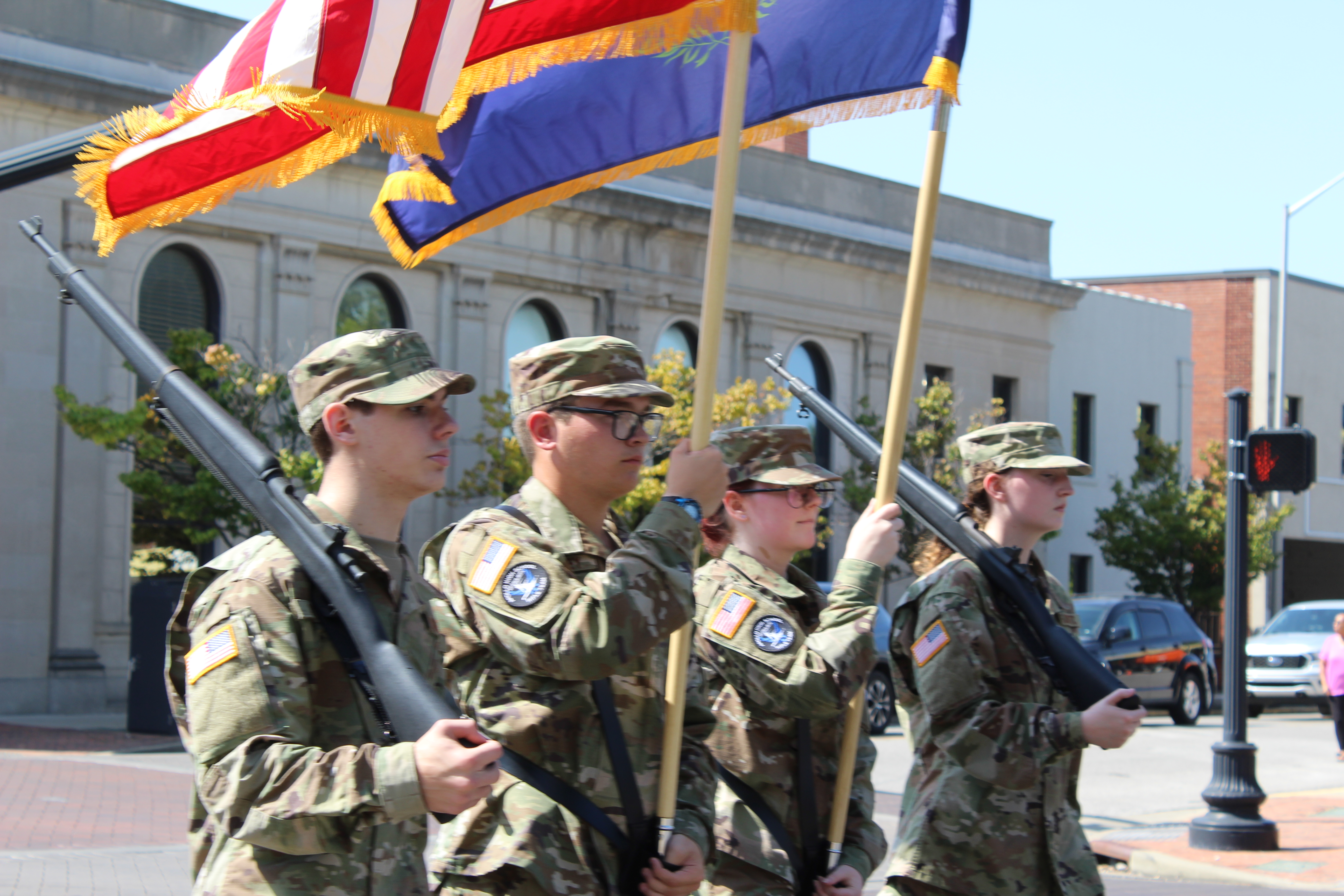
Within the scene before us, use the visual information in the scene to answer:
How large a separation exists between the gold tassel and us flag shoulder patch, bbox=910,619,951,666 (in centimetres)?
165

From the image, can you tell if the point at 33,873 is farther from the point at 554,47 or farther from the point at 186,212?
the point at 554,47

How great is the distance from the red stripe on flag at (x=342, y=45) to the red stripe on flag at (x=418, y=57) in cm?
11

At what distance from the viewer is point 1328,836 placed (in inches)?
455

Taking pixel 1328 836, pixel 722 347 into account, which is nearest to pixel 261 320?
pixel 722 347

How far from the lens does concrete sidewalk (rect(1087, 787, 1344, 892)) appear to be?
9914 millimetres

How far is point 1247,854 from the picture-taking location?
10797 millimetres

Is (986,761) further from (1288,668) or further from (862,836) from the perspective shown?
(1288,668)

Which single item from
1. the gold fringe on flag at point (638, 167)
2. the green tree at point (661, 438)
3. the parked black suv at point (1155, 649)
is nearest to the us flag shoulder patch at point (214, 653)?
the gold fringe on flag at point (638, 167)

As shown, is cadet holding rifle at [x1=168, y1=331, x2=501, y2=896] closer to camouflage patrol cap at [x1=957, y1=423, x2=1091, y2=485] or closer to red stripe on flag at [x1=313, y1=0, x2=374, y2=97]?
red stripe on flag at [x1=313, y1=0, x2=374, y2=97]

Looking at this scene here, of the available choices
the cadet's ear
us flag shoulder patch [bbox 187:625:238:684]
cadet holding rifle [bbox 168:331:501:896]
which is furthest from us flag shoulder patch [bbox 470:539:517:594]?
us flag shoulder patch [bbox 187:625:238:684]

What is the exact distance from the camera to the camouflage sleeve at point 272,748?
8.79 feet

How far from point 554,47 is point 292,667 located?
7.81ft

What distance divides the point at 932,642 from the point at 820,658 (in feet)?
1.72

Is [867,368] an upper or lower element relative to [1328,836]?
upper
